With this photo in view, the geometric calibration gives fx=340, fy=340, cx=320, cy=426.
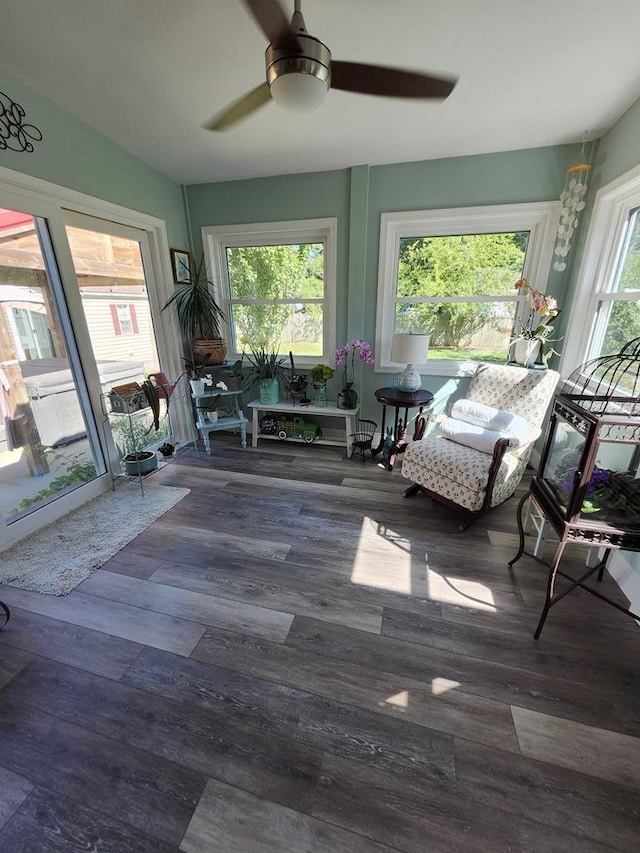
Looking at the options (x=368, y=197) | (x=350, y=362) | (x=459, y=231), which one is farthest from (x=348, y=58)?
(x=350, y=362)

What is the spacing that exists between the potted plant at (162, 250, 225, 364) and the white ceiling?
106 cm

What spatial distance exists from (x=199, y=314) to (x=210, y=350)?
411 mm

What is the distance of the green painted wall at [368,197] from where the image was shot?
268 cm

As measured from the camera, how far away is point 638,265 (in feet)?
7.04

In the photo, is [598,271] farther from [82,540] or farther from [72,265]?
[82,540]

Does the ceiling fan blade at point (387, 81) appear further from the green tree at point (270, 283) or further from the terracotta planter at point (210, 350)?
the terracotta planter at point (210, 350)

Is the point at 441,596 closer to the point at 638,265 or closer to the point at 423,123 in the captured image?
the point at 638,265

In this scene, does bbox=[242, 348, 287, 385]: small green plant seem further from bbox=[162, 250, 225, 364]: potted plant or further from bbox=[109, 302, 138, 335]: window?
bbox=[109, 302, 138, 335]: window

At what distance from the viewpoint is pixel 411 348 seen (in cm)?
278

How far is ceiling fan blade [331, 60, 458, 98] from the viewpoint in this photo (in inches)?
53.2

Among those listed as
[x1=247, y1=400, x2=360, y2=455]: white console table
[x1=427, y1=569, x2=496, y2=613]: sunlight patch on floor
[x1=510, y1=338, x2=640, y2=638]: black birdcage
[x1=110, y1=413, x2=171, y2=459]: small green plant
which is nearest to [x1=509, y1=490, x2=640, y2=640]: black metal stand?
[x1=510, y1=338, x2=640, y2=638]: black birdcage

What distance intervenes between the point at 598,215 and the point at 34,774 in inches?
162

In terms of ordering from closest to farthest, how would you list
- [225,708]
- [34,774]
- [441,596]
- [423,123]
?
[34,774] < [225,708] < [441,596] < [423,123]

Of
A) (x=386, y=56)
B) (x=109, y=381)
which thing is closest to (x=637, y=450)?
(x=386, y=56)
